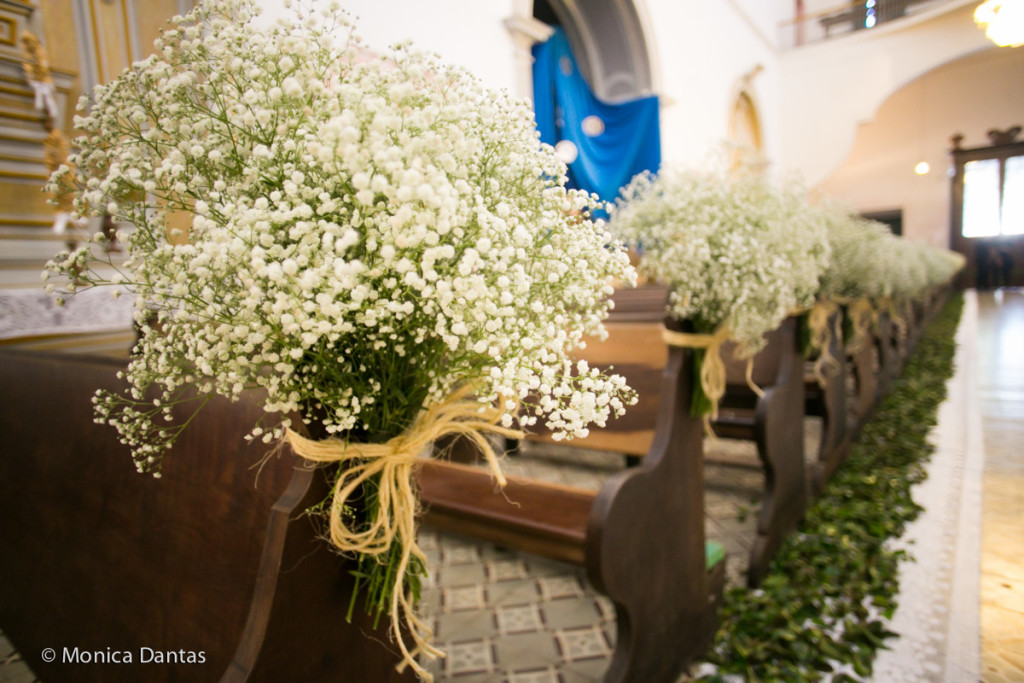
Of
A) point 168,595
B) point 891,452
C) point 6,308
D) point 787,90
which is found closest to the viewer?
point 168,595

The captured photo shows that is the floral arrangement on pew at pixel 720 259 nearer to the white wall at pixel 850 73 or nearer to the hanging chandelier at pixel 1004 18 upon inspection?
the hanging chandelier at pixel 1004 18

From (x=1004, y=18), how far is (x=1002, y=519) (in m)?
4.85

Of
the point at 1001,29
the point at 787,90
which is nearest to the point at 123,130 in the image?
the point at 1001,29

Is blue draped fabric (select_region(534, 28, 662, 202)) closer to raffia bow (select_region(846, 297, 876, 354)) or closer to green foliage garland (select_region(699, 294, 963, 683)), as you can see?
raffia bow (select_region(846, 297, 876, 354))

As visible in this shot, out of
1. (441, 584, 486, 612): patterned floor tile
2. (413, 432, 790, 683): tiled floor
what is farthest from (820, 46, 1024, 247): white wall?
(441, 584, 486, 612): patterned floor tile

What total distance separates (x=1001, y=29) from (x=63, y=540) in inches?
Answer: 285

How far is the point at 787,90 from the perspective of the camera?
12.5 m

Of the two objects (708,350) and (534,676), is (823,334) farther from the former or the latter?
(534,676)

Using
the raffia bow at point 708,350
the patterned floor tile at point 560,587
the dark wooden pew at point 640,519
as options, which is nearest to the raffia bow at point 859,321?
the dark wooden pew at point 640,519

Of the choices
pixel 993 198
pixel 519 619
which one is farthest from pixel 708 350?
pixel 993 198

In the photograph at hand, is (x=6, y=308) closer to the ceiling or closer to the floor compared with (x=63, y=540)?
closer to the ceiling

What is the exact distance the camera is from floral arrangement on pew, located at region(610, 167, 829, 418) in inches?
68.2

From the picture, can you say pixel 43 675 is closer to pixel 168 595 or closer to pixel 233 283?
pixel 168 595

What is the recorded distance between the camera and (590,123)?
6672 millimetres
